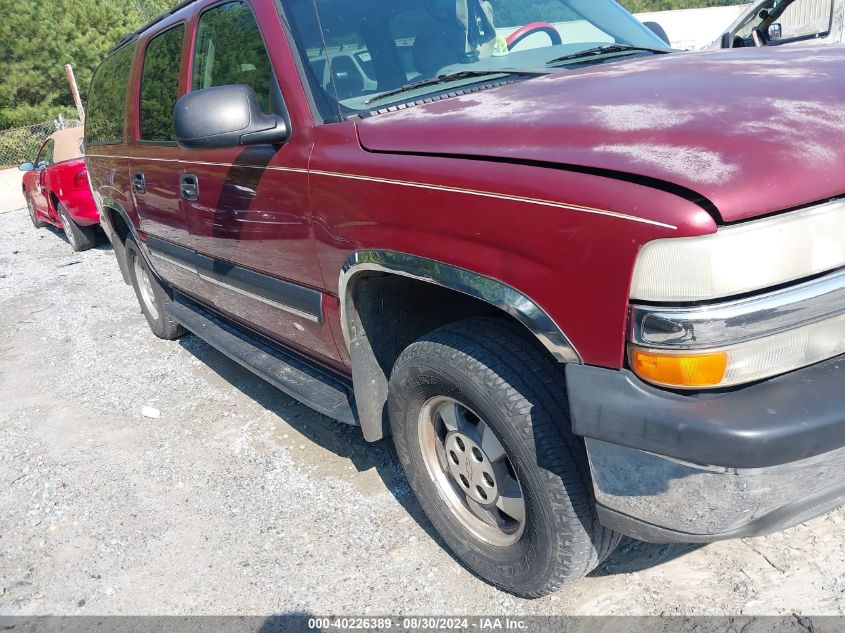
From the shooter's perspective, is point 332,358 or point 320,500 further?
point 320,500

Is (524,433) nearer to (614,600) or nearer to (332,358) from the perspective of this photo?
(614,600)

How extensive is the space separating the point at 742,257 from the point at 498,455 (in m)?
1.00

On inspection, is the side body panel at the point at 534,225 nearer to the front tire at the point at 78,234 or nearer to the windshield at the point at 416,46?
the windshield at the point at 416,46

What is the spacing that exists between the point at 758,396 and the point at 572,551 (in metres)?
0.71

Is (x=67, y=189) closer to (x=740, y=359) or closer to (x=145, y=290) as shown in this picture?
(x=145, y=290)

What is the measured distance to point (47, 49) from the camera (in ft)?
74.7

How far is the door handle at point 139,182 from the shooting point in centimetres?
408

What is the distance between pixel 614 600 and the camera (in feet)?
7.58

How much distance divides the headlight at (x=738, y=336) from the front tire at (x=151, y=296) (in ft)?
12.7

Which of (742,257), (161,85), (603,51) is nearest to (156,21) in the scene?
(161,85)

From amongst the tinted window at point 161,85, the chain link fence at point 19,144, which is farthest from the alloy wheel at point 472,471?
the chain link fence at point 19,144

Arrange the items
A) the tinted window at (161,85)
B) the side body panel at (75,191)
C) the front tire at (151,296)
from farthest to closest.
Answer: the side body panel at (75,191) < the front tire at (151,296) < the tinted window at (161,85)

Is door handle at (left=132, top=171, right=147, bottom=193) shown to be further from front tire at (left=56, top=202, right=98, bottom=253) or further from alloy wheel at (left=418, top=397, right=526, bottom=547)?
front tire at (left=56, top=202, right=98, bottom=253)

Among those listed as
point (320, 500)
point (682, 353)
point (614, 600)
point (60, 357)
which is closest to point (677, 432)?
point (682, 353)
